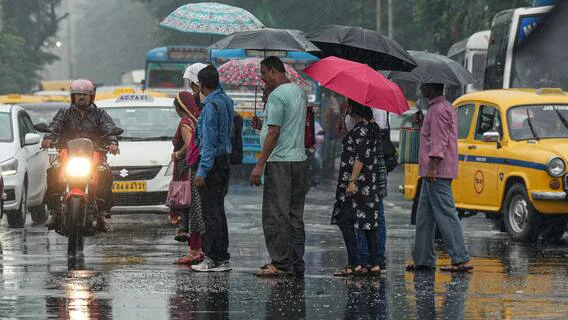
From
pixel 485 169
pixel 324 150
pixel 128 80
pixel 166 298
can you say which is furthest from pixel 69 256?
pixel 128 80

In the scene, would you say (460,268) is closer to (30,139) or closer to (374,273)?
(374,273)

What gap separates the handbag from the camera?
11039 mm

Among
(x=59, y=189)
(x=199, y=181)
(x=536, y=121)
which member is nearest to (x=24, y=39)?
(x=536, y=121)

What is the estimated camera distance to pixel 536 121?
14.4 m

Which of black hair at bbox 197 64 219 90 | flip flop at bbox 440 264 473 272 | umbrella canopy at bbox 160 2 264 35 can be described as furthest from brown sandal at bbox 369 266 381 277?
umbrella canopy at bbox 160 2 264 35

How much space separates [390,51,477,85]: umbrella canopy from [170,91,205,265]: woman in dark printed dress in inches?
70.7

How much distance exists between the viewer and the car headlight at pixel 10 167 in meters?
15.3

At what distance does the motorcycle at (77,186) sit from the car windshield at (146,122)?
479 cm

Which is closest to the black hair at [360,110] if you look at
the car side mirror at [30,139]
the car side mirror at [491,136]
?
the car side mirror at [491,136]

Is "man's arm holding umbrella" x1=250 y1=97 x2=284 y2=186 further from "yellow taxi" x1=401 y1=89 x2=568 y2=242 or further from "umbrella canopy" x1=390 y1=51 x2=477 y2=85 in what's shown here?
"yellow taxi" x1=401 y1=89 x2=568 y2=242

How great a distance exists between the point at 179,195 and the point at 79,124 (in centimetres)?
123

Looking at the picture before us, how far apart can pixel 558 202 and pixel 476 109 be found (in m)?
2.02

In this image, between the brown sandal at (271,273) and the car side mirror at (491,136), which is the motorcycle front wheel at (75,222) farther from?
the car side mirror at (491,136)

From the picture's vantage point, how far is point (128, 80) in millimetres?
59500
